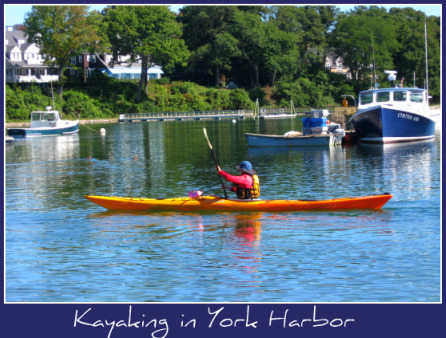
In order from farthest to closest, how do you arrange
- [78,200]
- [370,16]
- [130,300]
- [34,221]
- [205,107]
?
[370,16] → [205,107] → [78,200] → [34,221] → [130,300]

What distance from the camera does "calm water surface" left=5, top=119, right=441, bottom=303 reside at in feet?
50.0

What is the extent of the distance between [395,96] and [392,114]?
1.53 meters

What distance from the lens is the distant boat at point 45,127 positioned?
65.9 metres

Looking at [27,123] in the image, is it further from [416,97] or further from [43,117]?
[416,97]

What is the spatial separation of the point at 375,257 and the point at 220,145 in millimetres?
35153

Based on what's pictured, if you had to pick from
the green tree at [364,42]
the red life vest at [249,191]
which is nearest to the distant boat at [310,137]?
the red life vest at [249,191]

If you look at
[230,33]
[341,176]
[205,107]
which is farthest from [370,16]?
[341,176]

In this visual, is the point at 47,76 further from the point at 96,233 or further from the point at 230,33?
the point at 96,233

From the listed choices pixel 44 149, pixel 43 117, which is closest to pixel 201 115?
pixel 43 117

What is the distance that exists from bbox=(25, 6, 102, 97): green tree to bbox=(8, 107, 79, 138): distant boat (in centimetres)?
2833

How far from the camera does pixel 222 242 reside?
19.5 meters

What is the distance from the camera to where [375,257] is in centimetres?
1744

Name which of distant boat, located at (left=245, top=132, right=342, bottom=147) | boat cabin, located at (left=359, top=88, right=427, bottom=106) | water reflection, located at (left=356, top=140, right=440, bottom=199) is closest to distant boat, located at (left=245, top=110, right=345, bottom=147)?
distant boat, located at (left=245, top=132, right=342, bottom=147)

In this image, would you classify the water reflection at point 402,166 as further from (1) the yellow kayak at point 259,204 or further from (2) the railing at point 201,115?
(2) the railing at point 201,115
